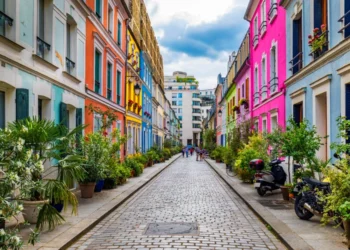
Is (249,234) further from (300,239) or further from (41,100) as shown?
(41,100)

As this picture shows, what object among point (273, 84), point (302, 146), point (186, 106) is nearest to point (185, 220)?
point (302, 146)

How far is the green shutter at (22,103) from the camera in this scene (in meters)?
8.69

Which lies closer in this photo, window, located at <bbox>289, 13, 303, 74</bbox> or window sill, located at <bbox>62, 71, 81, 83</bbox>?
window sill, located at <bbox>62, 71, 81, 83</bbox>

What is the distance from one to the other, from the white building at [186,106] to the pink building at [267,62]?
3655 inches

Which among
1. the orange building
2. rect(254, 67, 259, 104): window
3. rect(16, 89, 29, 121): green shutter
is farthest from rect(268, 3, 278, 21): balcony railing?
rect(16, 89, 29, 121): green shutter

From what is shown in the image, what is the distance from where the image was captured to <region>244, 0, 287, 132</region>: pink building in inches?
614

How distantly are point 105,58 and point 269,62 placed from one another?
7.69 meters

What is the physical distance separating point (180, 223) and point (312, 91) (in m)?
6.05

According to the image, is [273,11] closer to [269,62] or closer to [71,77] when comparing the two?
[269,62]

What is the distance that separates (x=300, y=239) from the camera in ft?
21.0

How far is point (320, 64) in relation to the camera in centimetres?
1039

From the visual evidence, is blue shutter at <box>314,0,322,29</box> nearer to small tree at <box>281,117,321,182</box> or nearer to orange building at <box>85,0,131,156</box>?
small tree at <box>281,117,321,182</box>

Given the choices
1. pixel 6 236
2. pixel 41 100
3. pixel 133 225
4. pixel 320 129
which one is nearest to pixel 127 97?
pixel 41 100

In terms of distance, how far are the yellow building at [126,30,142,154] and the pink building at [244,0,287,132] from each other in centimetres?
725
